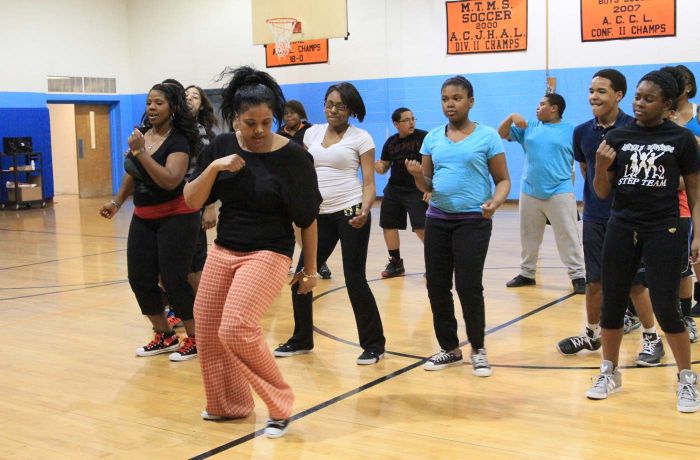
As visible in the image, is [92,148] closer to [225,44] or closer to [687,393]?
[225,44]

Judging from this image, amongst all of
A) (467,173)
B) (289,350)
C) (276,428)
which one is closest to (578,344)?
(467,173)

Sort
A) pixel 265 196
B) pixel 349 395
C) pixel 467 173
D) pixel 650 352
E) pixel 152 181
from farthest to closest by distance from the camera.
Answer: pixel 152 181, pixel 650 352, pixel 467 173, pixel 349 395, pixel 265 196

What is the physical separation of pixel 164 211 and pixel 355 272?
4.03ft

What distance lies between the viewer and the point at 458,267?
15.9ft

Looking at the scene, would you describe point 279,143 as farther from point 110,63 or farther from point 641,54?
point 110,63

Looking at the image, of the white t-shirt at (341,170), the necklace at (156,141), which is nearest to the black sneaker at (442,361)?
the white t-shirt at (341,170)

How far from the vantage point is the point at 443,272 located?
4.95 metres

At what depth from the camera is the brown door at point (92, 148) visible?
64.8ft

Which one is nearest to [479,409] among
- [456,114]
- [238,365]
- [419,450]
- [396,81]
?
[419,450]

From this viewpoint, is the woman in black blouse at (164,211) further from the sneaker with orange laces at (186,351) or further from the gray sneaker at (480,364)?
the gray sneaker at (480,364)

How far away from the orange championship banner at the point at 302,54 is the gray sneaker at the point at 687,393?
13.3m

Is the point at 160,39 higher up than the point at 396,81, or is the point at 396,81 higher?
the point at 160,39

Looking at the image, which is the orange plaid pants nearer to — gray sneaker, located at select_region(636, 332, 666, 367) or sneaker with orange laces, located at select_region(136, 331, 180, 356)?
sneaker with orange laces, located at select_region(136, 331, 180, 356)

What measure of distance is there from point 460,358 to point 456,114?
4.82ft
